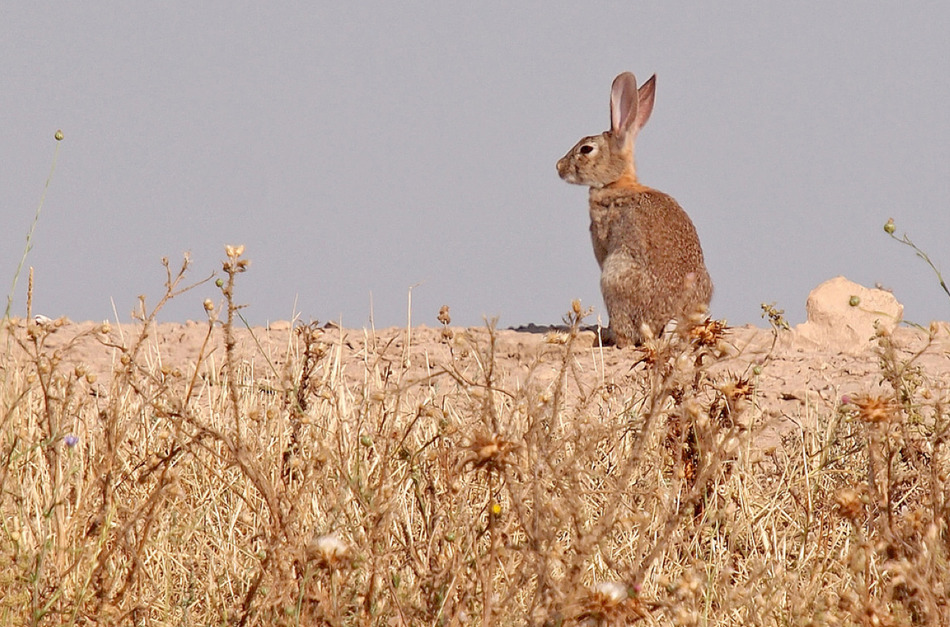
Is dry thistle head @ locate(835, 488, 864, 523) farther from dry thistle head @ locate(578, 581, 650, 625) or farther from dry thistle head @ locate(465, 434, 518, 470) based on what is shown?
dry thistle head @ locate(465, 434, 518, 470)

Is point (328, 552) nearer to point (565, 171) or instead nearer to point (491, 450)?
point (491, 450)

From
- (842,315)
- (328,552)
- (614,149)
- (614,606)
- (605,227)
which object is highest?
(614,149)

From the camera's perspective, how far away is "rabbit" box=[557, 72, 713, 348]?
8484 mm

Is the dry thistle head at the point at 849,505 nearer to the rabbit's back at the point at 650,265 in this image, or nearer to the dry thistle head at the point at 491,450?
the dry thistle head at the point at 491,450

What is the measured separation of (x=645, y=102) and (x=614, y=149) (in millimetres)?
489

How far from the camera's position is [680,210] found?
9016mm

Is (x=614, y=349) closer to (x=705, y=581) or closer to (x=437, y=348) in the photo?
(x=437, y=348)

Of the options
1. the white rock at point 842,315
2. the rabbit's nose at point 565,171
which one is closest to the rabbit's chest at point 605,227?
the rabbit's nose at point 565,171

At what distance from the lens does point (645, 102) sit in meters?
10.1

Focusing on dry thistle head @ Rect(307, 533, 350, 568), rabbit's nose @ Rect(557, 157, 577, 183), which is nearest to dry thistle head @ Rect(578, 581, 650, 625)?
dry thistle head @ Rect(307, 533, 350, 568)

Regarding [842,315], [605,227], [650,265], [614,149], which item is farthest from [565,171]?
[842,315]

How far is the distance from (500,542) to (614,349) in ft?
18.4

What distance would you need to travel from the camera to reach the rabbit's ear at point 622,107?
32.2 ft

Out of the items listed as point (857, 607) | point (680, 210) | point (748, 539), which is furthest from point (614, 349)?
point (857, 607)
